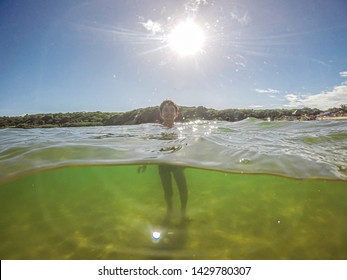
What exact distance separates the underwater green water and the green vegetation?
13323mm

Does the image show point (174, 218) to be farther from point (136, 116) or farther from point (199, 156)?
point (136, 116)

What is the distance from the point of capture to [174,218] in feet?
16.7

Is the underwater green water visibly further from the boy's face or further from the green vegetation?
the green vegetation

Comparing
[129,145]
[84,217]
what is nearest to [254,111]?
[129,145]

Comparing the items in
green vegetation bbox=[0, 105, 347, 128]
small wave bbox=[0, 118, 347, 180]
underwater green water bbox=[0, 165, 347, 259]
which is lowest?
underwater green water bbox=[0, 165, 347, 259]

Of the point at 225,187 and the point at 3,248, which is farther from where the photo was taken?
the point at 225,187

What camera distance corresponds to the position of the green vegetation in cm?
2094

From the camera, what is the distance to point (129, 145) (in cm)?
916

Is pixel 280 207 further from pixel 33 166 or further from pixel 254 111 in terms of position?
pixel 254 111

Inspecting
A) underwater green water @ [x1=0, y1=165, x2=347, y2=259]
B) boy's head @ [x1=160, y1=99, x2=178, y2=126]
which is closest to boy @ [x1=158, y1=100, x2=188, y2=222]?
boy's head @ [x1=160, y1=99, x2=178, y2=126]

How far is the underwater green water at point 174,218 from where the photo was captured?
387cm

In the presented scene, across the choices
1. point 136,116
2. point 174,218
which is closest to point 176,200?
point 174,218

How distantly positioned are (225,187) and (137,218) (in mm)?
3133
